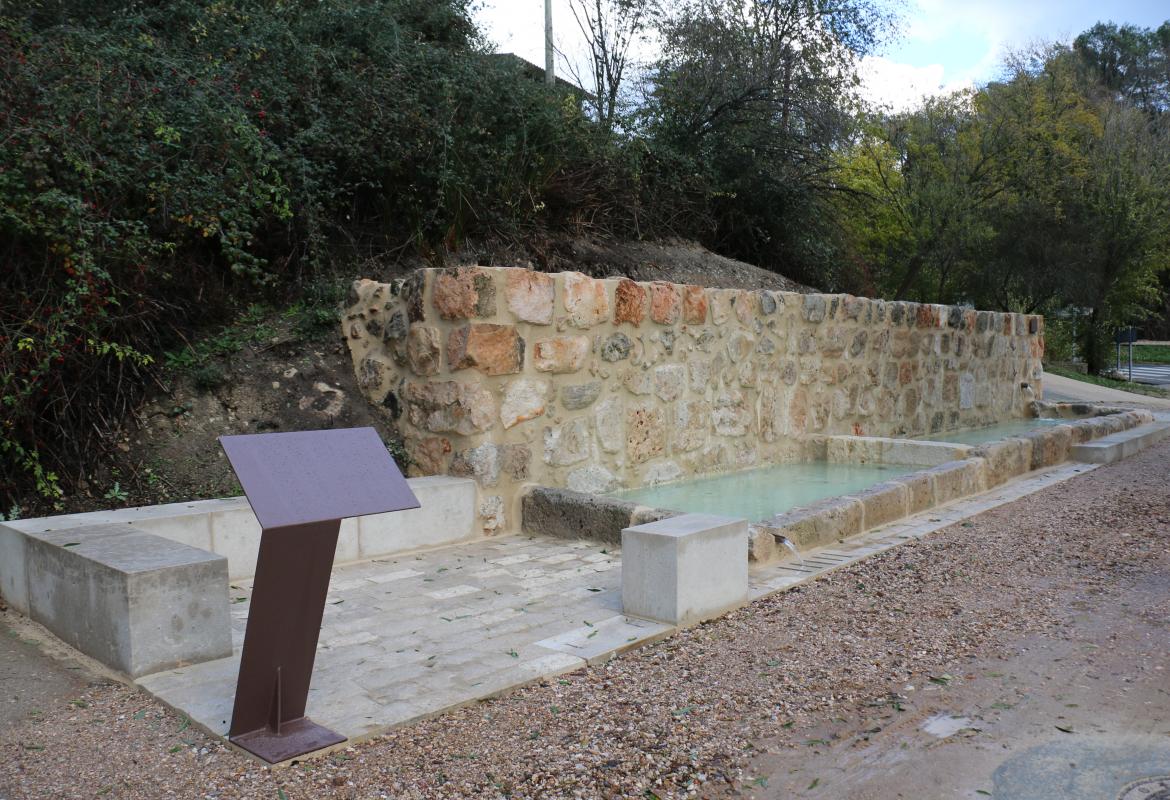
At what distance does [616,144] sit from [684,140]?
1842 mm

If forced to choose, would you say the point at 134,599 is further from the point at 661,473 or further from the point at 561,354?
the point at 661,473

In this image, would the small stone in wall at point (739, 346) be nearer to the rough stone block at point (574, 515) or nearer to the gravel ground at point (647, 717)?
the rough stone block at point (574, 515)

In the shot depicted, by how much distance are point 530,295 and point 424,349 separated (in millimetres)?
709

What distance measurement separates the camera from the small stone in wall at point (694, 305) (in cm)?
656

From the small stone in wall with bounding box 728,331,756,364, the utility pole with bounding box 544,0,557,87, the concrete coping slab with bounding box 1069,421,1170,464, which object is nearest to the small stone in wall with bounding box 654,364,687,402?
the small stone in wall with bounding box 728,331,756,364

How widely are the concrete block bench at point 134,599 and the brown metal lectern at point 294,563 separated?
702 millimetres

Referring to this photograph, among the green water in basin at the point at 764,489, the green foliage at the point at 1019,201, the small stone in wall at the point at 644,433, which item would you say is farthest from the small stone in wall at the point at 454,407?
the green foliage at the point at 1019,201

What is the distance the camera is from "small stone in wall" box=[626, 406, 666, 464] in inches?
243

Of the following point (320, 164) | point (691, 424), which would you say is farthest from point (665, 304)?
point (320, 164)

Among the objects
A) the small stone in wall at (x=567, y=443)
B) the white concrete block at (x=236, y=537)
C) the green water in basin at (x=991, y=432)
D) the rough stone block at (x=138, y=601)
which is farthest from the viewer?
the green water in basin at (x=991, y=432)

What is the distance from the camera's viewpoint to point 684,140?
11172mm

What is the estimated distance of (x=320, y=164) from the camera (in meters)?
6.78

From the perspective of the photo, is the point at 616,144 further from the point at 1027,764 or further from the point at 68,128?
the point at 1027,764

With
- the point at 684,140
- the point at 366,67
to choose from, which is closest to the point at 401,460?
the point at 366,67
